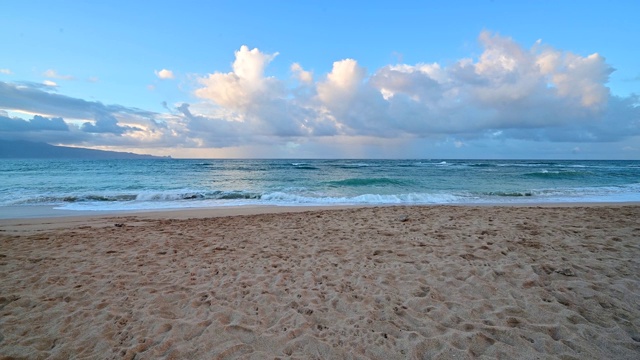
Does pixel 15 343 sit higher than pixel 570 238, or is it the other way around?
pixel 570 238

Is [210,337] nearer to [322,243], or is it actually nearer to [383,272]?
[383,272]

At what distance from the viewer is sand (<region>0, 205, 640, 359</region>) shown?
2.96 meters

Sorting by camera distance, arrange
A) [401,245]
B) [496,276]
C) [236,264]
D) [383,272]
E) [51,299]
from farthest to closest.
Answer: [401,245] < [236,264] < [383,272] < [496,276] < [51,299]

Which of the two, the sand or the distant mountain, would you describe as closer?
the sand

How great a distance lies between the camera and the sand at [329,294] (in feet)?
9.73

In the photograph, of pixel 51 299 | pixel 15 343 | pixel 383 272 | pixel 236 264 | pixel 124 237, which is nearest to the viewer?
pixel 15 343

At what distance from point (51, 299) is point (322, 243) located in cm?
437

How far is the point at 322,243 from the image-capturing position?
20.5ft

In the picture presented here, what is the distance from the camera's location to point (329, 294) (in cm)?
397

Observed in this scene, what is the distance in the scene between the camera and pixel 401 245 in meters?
5.89

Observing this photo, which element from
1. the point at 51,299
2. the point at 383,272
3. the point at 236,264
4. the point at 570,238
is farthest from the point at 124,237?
the point at 570,238

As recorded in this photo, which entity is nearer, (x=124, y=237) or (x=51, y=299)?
(x=51, y=299)

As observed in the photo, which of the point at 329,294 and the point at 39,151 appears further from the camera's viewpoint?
the point at 39,151

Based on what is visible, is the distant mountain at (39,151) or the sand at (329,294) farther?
the distant mountain at (39,151)
